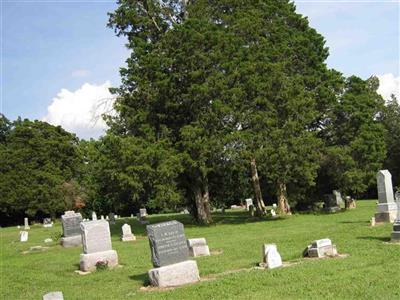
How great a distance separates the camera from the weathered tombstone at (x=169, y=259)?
1102 centimetres

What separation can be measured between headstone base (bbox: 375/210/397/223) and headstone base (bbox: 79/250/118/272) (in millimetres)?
11041

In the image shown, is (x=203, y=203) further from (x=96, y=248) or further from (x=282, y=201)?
(x=96, y=248)

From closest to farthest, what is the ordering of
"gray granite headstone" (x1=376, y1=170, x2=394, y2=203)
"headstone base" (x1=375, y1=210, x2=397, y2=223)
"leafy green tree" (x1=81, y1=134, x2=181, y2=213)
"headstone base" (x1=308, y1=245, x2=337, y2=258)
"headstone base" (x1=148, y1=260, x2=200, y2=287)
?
"headstone base" (x1=148, y1=260, x2=200, y2=287) → "headstone base" (x1=308, y1=245, x2=337, y2=258) → "headstone base" (x1=375, y1=210, x2=397, y2=223) → "gray granite headstone" (x1=376, y1=170, x2=394, y2=203) → "leafy green tree" (x1=81, y1=134, x2=181, y2=213)

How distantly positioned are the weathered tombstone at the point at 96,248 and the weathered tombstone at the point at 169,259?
4071mm

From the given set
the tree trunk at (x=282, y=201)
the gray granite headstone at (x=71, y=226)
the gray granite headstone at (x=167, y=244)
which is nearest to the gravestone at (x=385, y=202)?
the tree trunk at (x=282, y=201)

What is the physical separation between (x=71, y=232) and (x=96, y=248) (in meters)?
8.64

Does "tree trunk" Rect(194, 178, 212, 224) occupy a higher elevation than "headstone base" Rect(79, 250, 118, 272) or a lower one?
higher

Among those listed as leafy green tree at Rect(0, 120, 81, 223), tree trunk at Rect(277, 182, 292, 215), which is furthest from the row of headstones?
leafy green tree at Rect(0, 120, 81, 223)

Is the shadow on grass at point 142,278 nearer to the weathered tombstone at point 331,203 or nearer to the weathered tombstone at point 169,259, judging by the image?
the weathered tombstone at point 169,259

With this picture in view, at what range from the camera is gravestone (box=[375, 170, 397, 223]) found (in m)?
20.2

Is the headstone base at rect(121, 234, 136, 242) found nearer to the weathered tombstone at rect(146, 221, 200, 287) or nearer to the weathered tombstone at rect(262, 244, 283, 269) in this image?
the weathered tombstone at rect(146, 221, 200, 287)

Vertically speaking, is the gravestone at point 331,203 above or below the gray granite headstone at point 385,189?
below

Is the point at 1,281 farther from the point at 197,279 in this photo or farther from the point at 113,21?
the point at 113,21

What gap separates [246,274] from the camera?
436 inches
